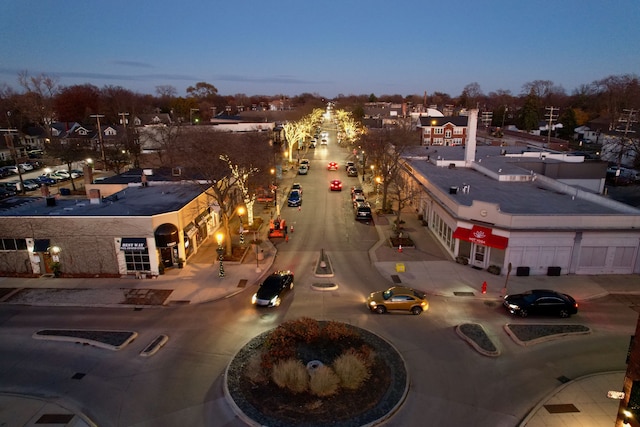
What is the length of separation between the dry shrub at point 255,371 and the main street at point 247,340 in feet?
4.07

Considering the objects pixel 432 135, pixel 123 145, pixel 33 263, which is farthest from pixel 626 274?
pixel 123 145

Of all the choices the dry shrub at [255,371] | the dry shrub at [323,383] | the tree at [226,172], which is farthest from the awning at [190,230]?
the dry shrub at [323,383]

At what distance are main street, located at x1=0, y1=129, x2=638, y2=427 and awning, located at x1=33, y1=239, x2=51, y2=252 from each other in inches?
166

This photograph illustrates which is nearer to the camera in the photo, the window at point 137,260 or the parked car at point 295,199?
the window at point 137,260

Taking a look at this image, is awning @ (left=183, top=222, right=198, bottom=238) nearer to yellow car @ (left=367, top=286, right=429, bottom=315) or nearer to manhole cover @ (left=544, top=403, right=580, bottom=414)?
yellow car @ (left=367, top=286, right=429, bottom=315)

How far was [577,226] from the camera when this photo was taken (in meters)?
24.5

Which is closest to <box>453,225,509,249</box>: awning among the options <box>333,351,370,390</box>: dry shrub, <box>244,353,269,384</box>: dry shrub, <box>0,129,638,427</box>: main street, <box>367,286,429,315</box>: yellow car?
<box>0,129,638,427</box>: main street

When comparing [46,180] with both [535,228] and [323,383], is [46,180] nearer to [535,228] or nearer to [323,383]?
[323,383]

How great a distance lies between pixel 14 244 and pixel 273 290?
17311mm

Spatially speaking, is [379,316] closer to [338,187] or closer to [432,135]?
[338,187]

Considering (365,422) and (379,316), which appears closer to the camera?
(365,422)

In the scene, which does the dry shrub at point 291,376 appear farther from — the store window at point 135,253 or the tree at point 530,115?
the tree at point 530,115

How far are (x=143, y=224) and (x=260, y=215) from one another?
1533cm

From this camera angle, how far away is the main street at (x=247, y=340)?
14.4m
